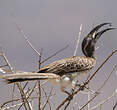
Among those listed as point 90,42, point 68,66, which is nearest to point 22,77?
point 68,66

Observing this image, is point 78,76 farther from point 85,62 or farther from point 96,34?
point 96,34

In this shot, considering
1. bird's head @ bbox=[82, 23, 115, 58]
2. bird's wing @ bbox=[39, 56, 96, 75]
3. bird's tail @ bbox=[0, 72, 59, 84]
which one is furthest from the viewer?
bird's head @ bbox=[82, 23, 115, 58]

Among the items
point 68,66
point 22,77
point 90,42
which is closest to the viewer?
point 22,77

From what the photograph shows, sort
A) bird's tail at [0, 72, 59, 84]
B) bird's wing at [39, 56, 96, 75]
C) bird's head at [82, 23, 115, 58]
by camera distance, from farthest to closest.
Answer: bird's head at [82, 23, 115, 58], bird's wing at [39, 56, 96, 75], bird's tail at [0, 72, 59, 84]

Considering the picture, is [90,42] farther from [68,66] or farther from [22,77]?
[22,77]

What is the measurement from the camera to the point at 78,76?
2.83 m

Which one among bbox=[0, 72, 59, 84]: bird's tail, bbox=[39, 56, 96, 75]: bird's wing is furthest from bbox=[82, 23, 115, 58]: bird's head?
bbox=[0, 72, 59, 84]: bird's tail

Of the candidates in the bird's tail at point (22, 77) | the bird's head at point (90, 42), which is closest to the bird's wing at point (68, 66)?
the bird's tail at point (22, 77)

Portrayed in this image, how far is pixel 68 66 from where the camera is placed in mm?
2809

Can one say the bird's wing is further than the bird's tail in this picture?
Yes

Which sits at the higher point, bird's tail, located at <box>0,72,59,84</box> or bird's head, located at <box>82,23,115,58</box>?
bird's head, located at <box>82,23,115,58</box>

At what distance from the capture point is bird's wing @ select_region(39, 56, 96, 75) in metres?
2.68

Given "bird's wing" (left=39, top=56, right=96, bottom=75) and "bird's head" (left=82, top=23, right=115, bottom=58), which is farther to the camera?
"bird's head" (left=82, top=23, right=115, bottom=58)

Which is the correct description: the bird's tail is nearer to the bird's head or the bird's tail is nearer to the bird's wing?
the bird's wing
